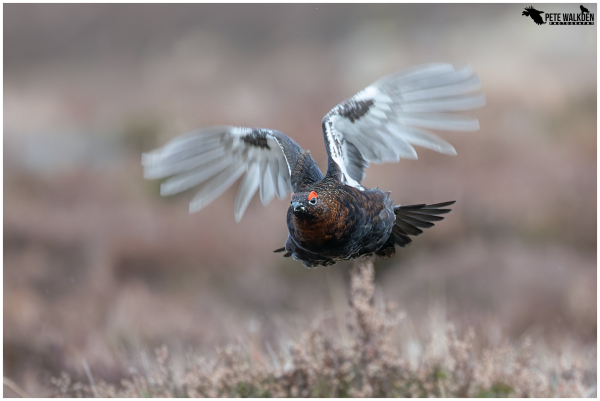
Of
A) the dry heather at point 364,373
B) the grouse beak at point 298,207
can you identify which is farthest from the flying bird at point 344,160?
the dry heather at point 364,373

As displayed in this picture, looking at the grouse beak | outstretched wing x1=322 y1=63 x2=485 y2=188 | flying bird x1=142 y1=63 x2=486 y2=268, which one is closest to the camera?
the grouse beak

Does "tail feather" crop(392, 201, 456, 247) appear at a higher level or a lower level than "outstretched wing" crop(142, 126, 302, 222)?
lower

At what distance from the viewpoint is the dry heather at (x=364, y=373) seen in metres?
2.52

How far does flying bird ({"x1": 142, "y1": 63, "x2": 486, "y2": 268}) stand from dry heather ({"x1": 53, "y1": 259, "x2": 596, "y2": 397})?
837 millimetres

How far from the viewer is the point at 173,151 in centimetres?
173

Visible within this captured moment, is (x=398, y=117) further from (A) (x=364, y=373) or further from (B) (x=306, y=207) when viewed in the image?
(A) (x=364, y=373)

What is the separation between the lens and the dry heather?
2518mm

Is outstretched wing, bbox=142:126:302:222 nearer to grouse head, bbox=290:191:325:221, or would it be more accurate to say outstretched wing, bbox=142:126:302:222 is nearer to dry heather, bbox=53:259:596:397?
grouse head, bbox=290:191:325:221

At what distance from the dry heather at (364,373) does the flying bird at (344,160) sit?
0.84 m

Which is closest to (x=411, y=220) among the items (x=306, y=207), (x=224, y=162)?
(x=306, y=207)

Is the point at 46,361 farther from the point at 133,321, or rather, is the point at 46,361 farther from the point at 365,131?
the point at 365,131

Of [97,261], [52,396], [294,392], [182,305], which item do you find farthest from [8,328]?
[294,392]

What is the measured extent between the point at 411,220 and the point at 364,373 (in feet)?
3.96

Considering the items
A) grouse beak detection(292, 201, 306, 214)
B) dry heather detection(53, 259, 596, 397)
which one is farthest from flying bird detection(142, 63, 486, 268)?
dry heather detection(53, 259, 596, 397)
